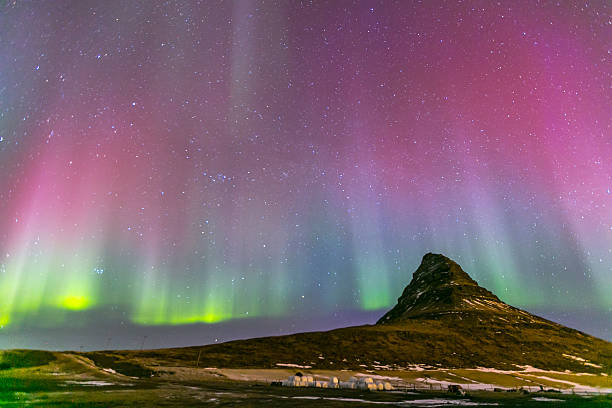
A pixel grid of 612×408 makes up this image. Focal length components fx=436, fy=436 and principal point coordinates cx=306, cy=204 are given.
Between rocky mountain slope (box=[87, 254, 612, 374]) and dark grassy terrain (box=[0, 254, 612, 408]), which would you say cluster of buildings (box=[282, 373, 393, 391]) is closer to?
dark grassy terrain (box=[0, 254, 612, 408])

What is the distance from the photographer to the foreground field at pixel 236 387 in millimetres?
55281

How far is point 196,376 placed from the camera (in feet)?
326

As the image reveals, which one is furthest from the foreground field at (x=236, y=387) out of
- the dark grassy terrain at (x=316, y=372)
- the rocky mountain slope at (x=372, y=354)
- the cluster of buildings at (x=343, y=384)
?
the rocky mountain slope at (x=372, y=354)

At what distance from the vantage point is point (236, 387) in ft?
261

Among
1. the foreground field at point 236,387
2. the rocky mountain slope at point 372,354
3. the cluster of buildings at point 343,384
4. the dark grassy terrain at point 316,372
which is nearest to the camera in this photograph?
the foreground field at point 236,387

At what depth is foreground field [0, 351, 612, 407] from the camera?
55.3 m

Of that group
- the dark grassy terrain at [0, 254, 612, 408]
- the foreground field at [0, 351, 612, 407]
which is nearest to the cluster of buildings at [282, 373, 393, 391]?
the dark grassy terrain at [0, 254, 612, 408]

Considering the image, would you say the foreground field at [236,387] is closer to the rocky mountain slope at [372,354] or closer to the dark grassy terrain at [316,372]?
the dark grassy terrain at [316,372]

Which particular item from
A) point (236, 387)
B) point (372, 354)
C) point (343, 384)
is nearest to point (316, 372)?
point (343, 384)

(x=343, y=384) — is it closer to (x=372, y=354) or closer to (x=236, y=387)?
(x=236, y=387)

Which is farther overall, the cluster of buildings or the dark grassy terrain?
the cluster of buildings

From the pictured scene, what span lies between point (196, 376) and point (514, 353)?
5556 inches

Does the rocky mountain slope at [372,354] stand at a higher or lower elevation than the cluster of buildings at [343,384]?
higher

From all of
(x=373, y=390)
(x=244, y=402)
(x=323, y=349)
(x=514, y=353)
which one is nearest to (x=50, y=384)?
(x=244, y=402)
